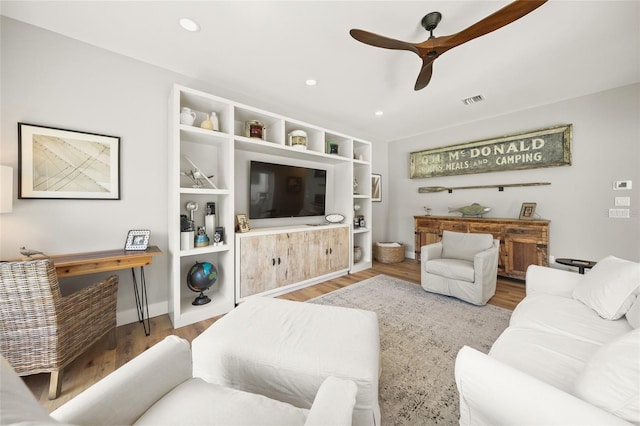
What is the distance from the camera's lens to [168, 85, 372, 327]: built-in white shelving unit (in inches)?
86.4

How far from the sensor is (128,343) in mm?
1932

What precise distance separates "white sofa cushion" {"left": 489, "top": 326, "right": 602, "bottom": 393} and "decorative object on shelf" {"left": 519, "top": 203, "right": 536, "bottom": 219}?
2.84m

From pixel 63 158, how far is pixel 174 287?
56.3 inches

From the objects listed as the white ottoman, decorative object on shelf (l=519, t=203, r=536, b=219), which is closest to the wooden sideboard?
decorative object on shelf (l=519, t=203, r=536, b=219)

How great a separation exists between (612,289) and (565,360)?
763 mm

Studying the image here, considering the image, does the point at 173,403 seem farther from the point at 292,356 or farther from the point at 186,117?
the point at 186,117

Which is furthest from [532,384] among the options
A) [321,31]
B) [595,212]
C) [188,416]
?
[595,212]

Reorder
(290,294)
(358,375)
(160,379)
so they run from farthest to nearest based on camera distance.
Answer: (290,294), (358,375), (160,379)

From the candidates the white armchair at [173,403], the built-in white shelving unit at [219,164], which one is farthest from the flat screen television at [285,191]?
the white armchair at [173,403]

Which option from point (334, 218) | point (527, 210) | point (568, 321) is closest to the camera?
point (568, 321)

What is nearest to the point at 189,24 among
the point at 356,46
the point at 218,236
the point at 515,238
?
the point at 356,46

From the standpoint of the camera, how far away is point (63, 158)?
1.95m

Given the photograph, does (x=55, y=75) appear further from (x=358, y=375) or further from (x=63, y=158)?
(x=358, y=375)

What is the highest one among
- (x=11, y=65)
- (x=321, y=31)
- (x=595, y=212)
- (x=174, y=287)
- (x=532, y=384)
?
(x=321, y=31)
